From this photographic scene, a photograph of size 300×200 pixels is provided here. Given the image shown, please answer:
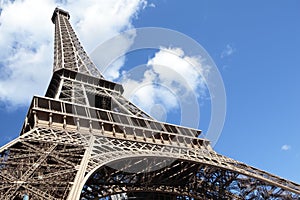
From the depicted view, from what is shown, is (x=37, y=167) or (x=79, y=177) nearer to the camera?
(x=79, y=177)

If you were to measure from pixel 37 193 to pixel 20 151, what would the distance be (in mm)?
3310

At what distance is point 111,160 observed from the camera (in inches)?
561

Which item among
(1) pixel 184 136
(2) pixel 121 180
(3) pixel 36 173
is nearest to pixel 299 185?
(1) pixel 184 136

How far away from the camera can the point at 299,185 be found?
65.3 feet

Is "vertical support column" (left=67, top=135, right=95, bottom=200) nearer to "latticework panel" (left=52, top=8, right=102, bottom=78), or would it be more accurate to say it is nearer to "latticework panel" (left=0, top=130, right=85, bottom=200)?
"latticework panel" (left=0, top=130, right=85, bottom=200)

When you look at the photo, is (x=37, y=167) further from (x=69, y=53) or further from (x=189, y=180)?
(x=69, y=53)

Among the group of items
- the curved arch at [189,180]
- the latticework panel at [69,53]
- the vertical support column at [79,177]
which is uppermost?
the latticework panel at [69,53]

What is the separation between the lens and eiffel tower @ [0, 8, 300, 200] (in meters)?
11.8

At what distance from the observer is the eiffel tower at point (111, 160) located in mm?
11828

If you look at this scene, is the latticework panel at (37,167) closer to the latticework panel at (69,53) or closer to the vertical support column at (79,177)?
the vertical support column at (79,177)

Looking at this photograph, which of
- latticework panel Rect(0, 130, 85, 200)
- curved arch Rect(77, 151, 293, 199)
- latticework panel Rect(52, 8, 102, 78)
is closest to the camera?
latticework panel Rect(0, 130, 85, 200)

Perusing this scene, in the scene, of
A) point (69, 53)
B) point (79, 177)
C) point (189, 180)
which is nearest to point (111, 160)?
point (79, 177)

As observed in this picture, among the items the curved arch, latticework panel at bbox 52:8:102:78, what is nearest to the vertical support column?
the curved arch

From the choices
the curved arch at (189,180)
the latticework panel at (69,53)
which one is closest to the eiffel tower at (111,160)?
the curved arch at (189,180)
